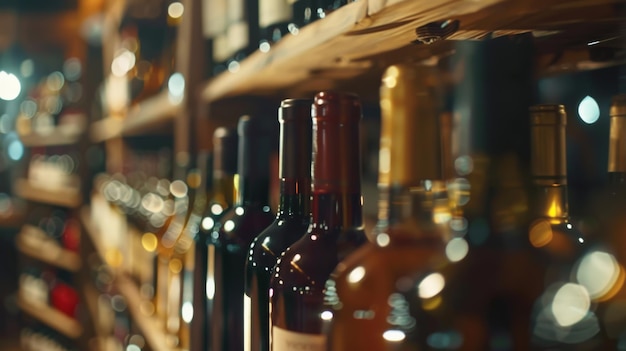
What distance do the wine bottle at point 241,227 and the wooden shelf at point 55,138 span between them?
2392mm

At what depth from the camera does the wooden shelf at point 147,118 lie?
1.42 m

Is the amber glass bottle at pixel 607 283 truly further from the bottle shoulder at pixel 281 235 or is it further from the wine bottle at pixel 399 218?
the bottle shoulder at pixel 281 235

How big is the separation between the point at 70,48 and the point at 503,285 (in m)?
4.79

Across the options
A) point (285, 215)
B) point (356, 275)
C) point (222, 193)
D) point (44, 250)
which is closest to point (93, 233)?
point (44, 250)

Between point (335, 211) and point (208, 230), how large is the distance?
1.22 feet

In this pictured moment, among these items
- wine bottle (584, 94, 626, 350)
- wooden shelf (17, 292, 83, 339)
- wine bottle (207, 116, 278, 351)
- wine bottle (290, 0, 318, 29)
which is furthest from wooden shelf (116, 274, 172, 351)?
wooden shelf (17, 292, 83, 339)

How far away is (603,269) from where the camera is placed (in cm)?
35

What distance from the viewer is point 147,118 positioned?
1656 mm

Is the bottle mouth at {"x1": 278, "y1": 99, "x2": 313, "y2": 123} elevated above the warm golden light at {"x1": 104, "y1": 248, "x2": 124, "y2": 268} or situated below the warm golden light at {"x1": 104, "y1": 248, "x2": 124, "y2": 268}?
above

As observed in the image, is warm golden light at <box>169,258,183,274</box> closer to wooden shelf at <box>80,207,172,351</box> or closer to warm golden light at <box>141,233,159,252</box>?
wooden shelf at <box>80,207,172,351</box>

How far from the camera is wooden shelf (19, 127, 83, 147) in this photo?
314 centimetres

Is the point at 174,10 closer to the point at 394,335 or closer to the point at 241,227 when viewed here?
the point at 241,227

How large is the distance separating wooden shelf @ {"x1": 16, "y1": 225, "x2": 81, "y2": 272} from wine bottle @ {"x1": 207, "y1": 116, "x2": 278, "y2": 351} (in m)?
2.35

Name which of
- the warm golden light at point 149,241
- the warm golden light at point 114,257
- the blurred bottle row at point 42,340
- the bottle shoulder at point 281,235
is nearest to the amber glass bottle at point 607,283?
the bottle shoulder at point 281,235
